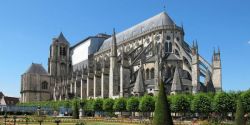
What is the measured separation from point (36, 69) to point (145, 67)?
190 feet

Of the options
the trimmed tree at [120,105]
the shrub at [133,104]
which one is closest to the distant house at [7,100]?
the trimmed tree at [120,105]

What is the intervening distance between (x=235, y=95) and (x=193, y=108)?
→ 244 inches

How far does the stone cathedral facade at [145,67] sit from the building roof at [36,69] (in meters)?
9.02

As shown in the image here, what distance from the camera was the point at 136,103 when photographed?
61.9 m

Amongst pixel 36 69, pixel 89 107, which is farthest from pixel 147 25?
pixel 36 69

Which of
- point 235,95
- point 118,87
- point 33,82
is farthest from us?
point 33,82

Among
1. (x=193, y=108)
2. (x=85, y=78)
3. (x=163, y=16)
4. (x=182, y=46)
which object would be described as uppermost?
(x=163, y=16)

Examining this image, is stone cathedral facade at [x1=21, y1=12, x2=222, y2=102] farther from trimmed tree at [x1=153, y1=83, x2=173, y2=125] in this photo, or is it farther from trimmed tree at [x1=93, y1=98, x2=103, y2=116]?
trimmed tree at [x1=153, y1=83, x2=173, y2=125]

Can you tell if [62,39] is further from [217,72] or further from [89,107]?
[217,72]

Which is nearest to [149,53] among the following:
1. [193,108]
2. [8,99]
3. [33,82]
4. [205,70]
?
[205,70]

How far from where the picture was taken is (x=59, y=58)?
129m

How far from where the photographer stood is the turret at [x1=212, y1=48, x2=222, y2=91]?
6591 centimetres

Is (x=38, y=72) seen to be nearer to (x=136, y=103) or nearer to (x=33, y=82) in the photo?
(x=33, y=82)

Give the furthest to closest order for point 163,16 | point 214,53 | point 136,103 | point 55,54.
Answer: point 55,54, point 163,16, point 214,53, point 136,103
